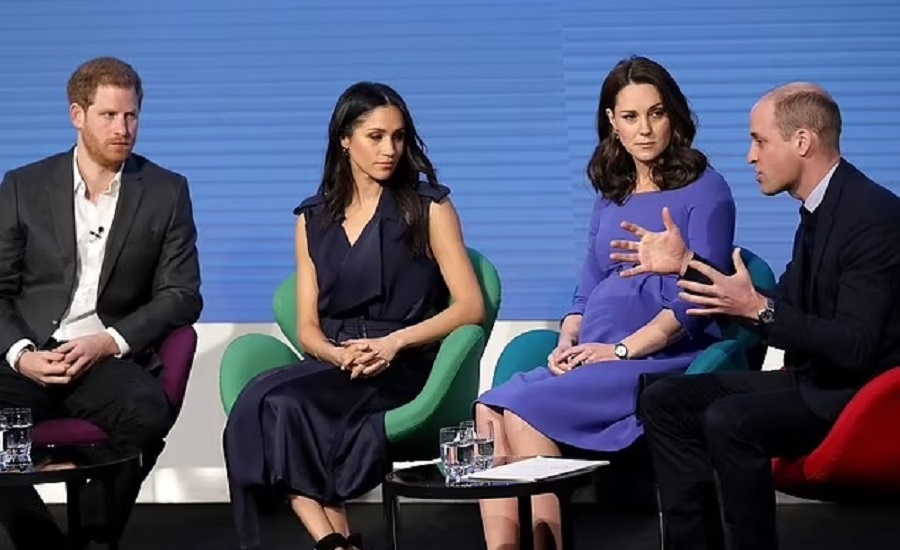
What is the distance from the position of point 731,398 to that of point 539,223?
7.46 ft

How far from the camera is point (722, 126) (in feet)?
20.6

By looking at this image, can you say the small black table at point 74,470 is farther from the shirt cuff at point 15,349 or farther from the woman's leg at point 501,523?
the woman's leg at point 501,523

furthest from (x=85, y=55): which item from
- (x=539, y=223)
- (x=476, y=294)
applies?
(x=476, y=294)

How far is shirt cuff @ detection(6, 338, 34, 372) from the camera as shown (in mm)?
5145

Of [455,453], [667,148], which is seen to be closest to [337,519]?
[455,453]

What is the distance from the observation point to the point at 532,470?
408 cm

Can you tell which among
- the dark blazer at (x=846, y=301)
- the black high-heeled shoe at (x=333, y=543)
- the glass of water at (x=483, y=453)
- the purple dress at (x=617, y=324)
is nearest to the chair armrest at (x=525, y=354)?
the purple dress at (x=617, y=324)

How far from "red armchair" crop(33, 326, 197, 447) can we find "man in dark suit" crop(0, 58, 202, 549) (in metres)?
0.03

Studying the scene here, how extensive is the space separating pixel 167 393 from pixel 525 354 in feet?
3.48

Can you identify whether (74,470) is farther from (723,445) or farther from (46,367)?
(723,445)

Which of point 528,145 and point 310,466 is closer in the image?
point 310,466

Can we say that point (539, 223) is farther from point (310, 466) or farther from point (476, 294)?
point (310, 466)

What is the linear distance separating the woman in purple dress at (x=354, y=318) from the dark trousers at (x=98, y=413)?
277mm

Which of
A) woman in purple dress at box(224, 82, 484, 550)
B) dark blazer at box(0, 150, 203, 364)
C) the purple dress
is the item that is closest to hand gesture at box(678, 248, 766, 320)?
the purple dress
